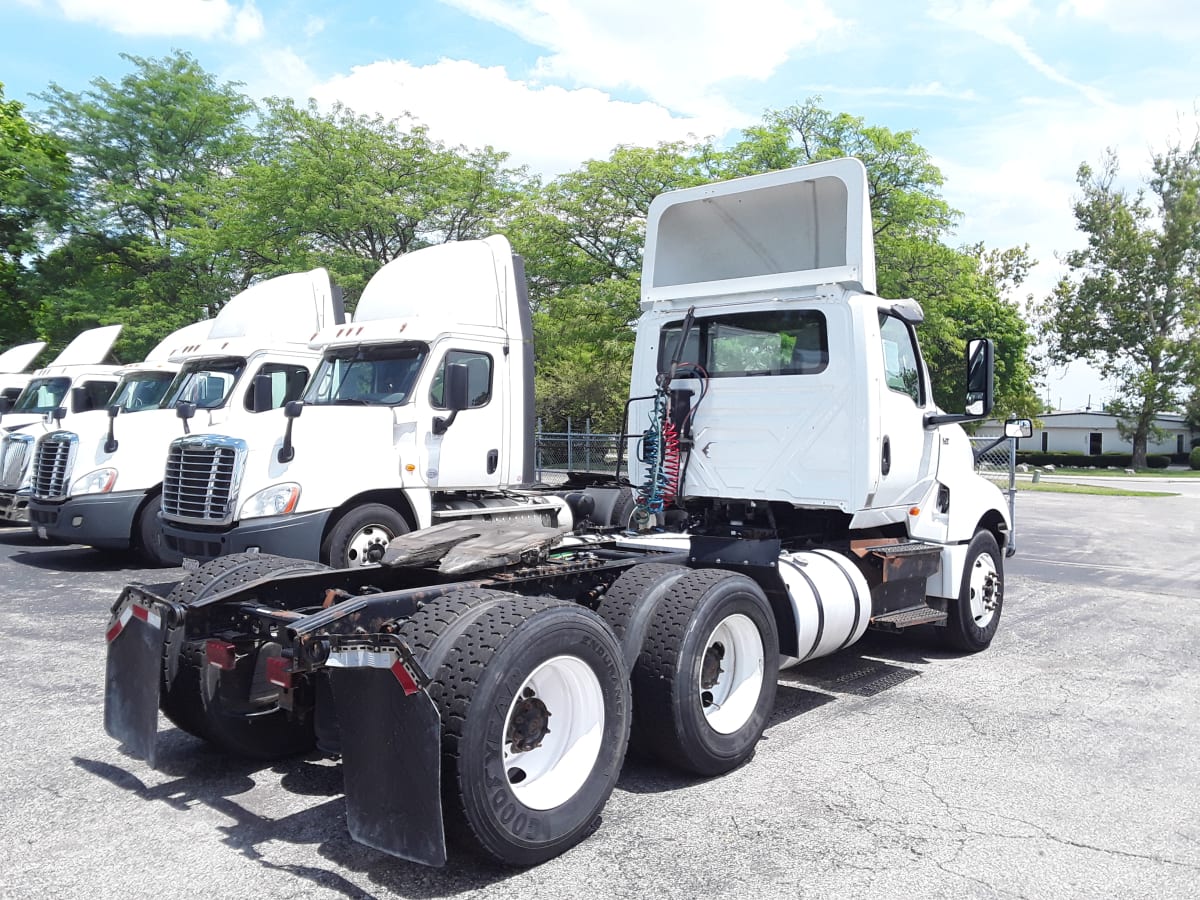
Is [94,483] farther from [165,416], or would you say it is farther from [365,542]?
[365,542]

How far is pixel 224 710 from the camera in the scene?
170 inches

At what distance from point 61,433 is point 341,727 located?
33.2ft

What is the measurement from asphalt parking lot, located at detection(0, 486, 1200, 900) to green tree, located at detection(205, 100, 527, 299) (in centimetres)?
1638

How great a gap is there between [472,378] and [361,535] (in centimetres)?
200

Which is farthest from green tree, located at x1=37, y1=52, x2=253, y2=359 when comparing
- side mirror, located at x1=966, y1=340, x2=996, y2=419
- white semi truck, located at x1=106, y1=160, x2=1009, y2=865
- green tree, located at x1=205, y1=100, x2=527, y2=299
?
side mirror, located at x1=966, y1=340, x2=996, y2=419

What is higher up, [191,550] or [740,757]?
[191,550]

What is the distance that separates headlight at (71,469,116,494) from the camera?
11.3 m

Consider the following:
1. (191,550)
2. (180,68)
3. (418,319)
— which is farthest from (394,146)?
(191,550)

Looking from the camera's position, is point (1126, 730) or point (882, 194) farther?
point (882, 194)

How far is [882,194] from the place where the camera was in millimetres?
22703

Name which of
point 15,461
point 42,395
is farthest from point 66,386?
point 15,461

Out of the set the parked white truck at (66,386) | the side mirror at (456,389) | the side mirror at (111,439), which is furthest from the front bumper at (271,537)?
the parked white truck at (66,386)

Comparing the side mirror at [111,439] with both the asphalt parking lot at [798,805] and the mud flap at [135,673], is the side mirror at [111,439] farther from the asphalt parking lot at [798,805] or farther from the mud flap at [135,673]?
the mud flap at [135,673]

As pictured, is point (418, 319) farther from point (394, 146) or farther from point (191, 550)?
point (394, 146)
